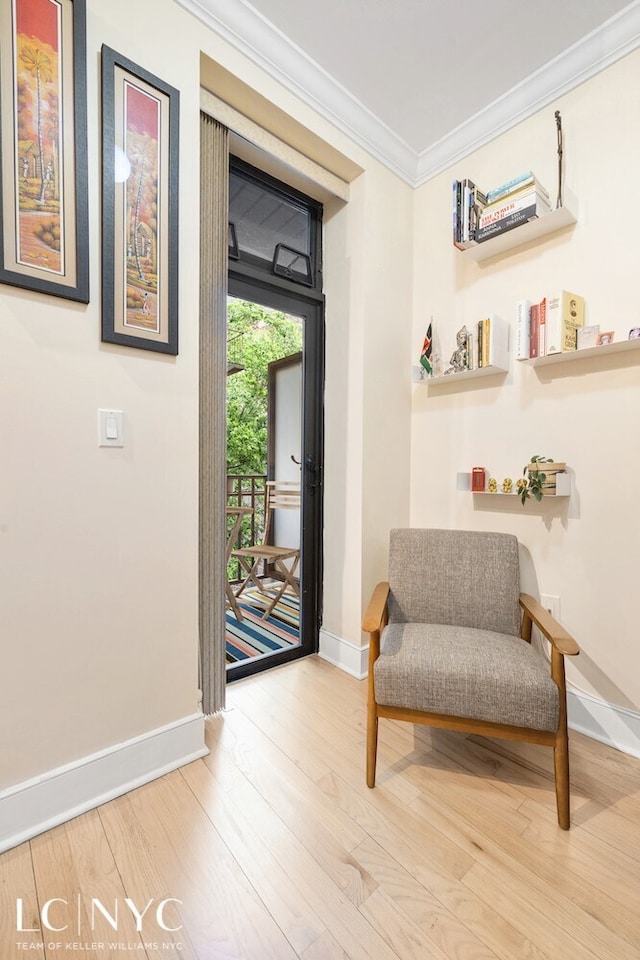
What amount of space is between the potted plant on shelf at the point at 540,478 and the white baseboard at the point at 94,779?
1.64m

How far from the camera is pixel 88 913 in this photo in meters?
1.04

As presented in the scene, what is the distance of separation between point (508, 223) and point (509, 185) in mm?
164

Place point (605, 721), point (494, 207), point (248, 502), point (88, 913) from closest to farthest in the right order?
point (88, 913), point (605, 721), point (494, 207), point (248, 502)

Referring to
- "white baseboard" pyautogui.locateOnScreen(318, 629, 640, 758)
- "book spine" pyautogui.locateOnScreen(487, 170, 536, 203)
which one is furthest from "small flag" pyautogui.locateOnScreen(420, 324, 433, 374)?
"white baseboard" pyautogui.locateOnScreen(318, 629, 640, 758)

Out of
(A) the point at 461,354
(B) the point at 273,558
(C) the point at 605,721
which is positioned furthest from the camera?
(B) the point at 273,558

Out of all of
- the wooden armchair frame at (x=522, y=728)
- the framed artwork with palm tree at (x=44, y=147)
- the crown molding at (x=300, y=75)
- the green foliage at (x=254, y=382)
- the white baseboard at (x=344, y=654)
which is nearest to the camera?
the framed artwork with palm tree at (x=44, y=147)

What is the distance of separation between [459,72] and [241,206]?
1.13 metres

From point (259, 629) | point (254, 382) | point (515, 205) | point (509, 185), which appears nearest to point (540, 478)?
point (515, 205)

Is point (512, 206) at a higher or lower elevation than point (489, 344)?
higher

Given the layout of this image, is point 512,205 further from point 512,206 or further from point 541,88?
point 541,88

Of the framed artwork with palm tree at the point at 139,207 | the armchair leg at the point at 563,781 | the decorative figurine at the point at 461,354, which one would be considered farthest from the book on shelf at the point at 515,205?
the armchair leg at the point at 563,781

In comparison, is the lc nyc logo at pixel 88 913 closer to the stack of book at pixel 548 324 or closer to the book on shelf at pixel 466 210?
the stack of book at pixel 548 324

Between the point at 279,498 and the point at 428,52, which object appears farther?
the point at 279,498

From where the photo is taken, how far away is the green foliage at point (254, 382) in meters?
2.35
